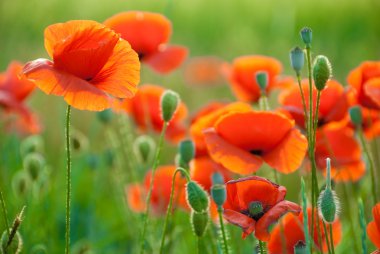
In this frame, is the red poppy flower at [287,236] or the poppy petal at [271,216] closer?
the poppy petal at [271,216]

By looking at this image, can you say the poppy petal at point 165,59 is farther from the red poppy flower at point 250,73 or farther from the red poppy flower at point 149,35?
the red poppy flower at point 250,73

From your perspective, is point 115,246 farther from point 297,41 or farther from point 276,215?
point 297,41

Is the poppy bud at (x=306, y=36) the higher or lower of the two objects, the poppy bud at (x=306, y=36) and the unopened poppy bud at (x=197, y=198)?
the higher

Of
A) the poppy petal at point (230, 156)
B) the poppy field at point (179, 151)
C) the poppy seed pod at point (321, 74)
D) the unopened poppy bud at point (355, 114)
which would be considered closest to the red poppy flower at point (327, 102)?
the poppy field at point (179, 151)

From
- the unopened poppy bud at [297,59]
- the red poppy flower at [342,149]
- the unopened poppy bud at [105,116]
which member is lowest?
the red poppy flower at [342,149]

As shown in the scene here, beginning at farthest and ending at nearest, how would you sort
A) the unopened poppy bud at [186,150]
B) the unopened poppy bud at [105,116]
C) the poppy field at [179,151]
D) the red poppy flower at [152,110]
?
the red poppy flower at [152,110], the unopened poppy bud at [105,116], the unopened poppy bud at [186,150], the poppy field at [179,151]

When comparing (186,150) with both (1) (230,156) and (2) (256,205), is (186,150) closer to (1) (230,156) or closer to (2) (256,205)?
(1) (230,156)
